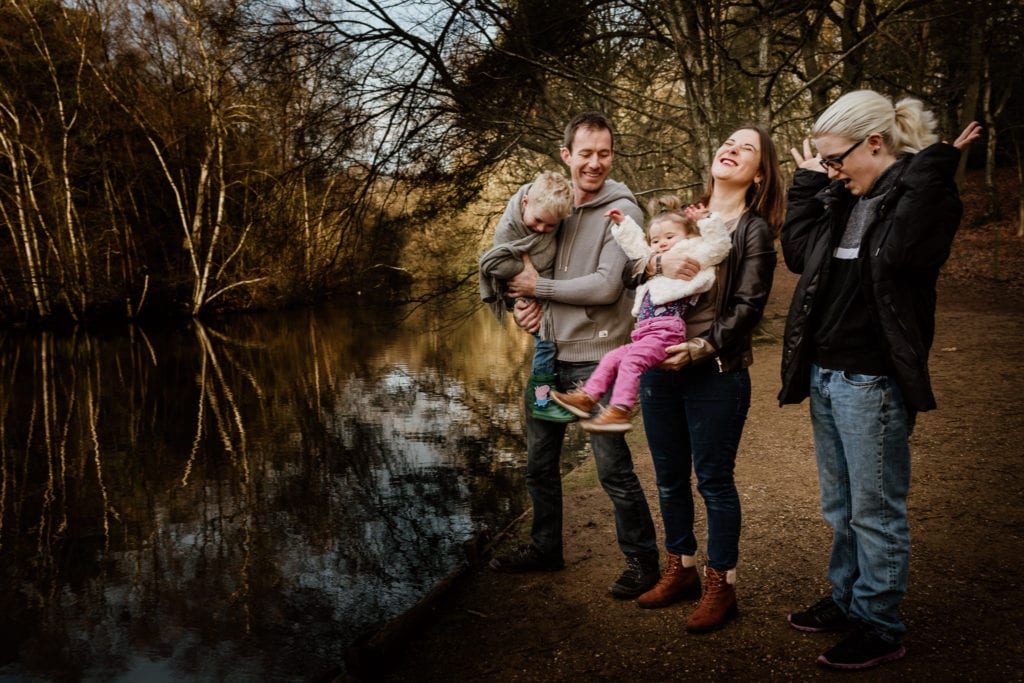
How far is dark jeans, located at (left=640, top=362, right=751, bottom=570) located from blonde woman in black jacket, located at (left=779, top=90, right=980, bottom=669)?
0.23 meters

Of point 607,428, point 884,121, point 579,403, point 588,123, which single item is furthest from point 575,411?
point 884,121

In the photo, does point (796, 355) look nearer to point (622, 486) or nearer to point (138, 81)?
point (622, 486)

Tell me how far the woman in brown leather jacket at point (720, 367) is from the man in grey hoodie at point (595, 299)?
27 cm

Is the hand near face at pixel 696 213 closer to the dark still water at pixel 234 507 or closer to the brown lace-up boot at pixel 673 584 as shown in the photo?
the brown lace-up boot at pixel 673 584

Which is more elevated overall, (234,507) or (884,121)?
(884,121)

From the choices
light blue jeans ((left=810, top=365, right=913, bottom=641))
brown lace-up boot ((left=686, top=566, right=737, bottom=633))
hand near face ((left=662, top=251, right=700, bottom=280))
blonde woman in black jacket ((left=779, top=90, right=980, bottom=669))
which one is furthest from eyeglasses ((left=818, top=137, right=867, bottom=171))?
brown lace-up boot ((left=686, top=566, right=737, bottom=633))

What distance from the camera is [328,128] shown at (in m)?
7.33

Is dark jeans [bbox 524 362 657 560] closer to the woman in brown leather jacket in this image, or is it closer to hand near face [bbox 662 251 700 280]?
the woman in brown leather jacket

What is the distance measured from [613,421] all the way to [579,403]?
205mm

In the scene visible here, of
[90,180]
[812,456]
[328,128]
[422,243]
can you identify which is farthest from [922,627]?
[90,180]

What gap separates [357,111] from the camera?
7.30 metres

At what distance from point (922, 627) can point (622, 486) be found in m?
1.28

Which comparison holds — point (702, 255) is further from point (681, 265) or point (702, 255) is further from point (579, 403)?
point (579, 403)

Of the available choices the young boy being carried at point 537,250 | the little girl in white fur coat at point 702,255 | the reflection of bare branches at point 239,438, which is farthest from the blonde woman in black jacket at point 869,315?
the reflection of bare branches at point 239,438
